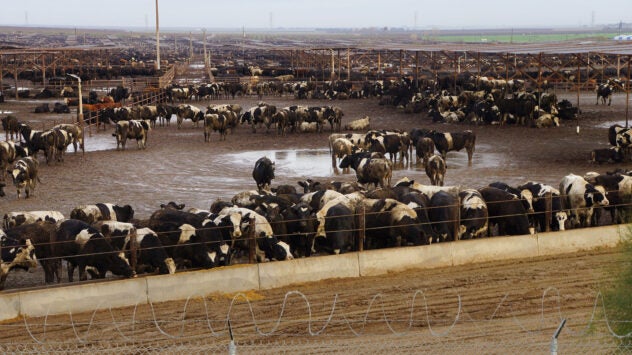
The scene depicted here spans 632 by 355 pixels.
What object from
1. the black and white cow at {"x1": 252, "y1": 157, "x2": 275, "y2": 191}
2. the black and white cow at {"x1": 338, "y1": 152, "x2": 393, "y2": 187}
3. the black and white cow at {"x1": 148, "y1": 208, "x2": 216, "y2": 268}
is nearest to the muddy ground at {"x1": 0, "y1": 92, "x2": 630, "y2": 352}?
the black and white cow at {"x1": 252, "y1": 157, "x2": 275, "y2": 191}

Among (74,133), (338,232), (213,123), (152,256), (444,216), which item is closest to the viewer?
(152,256)

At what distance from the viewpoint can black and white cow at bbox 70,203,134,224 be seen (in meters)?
16.7

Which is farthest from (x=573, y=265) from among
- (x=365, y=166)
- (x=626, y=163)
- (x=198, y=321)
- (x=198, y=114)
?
(x=198, y=114)

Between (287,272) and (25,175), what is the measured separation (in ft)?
33.7

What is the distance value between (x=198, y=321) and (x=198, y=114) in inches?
1056

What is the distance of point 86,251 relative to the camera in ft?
45.6

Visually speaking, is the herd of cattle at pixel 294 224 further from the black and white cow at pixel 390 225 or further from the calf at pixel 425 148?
the calf at pixel 425 148

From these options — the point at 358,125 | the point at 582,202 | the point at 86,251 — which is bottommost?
the point at 358,125

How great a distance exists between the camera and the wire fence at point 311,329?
10523mm

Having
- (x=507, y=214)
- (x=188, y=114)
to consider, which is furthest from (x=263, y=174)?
(x=188, y=114)

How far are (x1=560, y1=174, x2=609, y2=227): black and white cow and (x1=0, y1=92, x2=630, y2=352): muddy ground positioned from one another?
179 centimetres

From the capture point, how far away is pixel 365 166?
A: 879 inches

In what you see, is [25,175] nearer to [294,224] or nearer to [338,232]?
[294,224]

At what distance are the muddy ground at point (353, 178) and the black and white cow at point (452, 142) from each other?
56 centimetres
